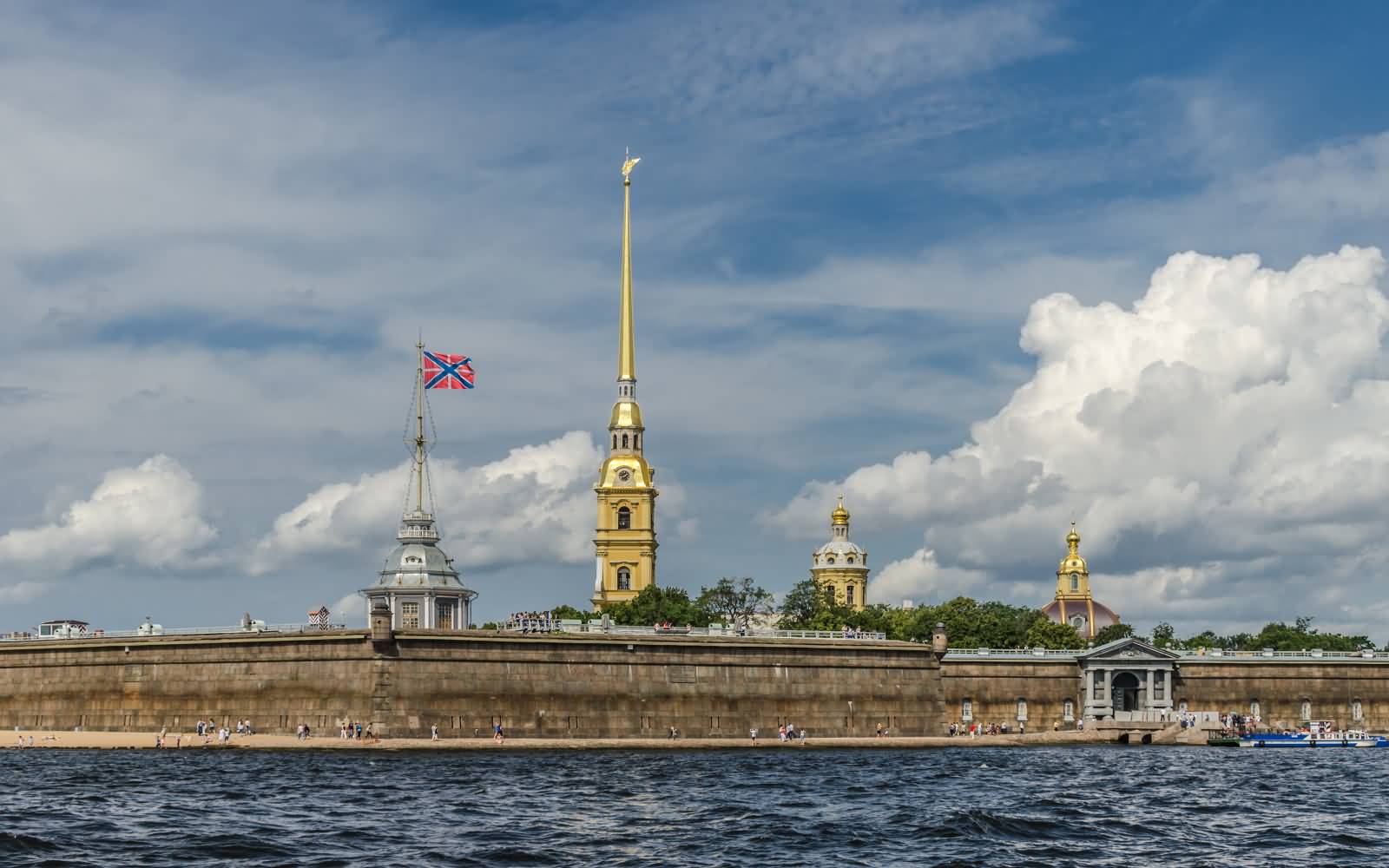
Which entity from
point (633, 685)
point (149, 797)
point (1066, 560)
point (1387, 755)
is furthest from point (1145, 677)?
point (1066, 560)

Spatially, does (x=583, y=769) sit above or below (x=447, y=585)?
below

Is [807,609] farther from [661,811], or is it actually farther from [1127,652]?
[661,811]

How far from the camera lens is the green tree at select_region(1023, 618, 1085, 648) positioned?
13088 cm

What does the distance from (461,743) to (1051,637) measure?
211ft

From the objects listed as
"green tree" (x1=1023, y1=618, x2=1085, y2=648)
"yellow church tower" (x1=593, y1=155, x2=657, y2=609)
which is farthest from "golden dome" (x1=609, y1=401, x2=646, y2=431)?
"green tree" (x1=1023, y1=618, x2=1085, y2=648)

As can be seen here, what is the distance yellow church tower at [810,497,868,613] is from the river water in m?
107

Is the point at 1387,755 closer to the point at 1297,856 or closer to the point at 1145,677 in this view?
the point at 1145,677

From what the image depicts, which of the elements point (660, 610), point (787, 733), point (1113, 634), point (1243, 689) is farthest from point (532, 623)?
point (1113, 634)

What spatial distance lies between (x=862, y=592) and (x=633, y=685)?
9967 cm

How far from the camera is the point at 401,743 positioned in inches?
3216

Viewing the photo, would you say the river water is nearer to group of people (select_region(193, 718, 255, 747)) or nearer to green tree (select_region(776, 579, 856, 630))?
group of people (select_region(193, 718, 255, 747))

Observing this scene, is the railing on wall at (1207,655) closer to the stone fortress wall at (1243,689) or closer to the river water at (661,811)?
the stone fortress wall at (1243,689)

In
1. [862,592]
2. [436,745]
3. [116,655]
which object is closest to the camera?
[436,745]

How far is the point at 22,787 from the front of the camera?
6012 cm
